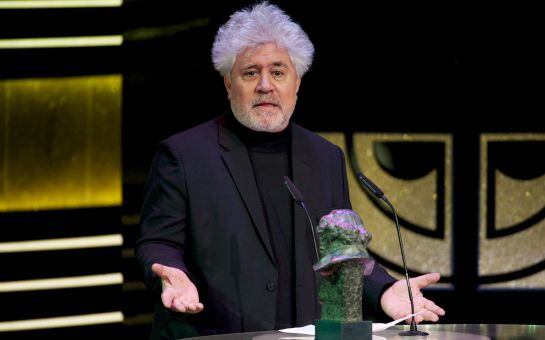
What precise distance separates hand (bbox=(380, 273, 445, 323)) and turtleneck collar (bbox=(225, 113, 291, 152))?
59cm

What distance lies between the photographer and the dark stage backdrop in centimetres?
409

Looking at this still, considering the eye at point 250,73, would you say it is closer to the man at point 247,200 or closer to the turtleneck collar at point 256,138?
the man at point 247,200

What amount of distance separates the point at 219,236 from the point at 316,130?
1670mm

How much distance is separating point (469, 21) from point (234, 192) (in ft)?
6.34

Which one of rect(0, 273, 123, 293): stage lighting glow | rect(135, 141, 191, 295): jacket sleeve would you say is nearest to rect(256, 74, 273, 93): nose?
rect(135, 141, 191, 295): jacket sleeve

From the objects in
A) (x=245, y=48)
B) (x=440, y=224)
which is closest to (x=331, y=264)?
(x=245, y=48)

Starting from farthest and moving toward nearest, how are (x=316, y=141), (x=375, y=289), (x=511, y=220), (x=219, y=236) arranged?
(x=511, y=220) < (x=316, y=141) < (x=219, y=236) < (x=375, y=289)

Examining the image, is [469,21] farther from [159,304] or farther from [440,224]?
[159,304]

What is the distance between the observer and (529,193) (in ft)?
14.5

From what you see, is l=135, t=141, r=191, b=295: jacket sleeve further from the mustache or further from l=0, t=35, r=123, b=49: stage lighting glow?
l=0, t=35, r=123, b=49: stage lighting glow

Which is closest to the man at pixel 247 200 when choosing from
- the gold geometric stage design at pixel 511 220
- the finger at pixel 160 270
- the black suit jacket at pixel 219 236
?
the black suit jacket at pixel 219 236

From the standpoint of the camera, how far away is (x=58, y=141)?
13.5 ft

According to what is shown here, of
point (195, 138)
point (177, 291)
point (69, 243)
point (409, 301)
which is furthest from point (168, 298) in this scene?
point (69, 243)

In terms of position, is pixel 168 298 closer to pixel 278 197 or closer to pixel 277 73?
pixel 278 197
